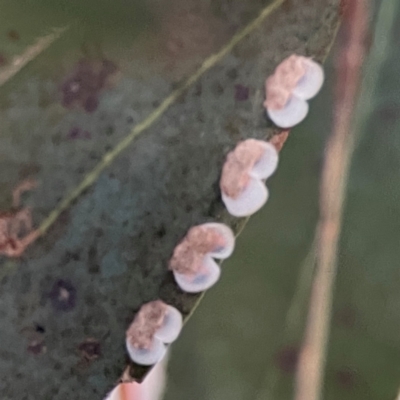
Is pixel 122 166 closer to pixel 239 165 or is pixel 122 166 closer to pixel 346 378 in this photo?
pixel 239 165

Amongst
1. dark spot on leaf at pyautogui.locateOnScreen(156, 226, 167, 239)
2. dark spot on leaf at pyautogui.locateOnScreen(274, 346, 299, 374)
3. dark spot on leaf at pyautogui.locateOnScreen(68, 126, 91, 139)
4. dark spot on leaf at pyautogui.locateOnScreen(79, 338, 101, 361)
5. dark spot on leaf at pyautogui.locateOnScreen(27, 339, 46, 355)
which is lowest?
dark spot on leaf at pyautogui.locateOnScreen(27, 339, 46, 355)

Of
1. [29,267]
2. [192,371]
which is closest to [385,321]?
[192,371]

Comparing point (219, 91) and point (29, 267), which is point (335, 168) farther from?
point (29, 267)

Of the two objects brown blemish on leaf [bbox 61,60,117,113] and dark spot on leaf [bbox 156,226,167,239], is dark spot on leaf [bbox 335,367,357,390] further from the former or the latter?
brown blemish on leaf [bbox 61,60,117,113]

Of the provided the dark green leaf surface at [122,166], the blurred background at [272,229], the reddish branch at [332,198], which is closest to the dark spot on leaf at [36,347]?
the dark green leaf surface at [122,166]

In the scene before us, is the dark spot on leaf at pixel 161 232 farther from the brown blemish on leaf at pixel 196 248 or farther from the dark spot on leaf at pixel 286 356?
the dark spot on leaf at pixel 286 356

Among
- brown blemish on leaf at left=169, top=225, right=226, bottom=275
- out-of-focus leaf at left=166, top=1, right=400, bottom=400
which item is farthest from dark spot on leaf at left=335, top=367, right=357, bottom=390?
brown blemish on leaf at left=169, top=225, right=226, bottom=275

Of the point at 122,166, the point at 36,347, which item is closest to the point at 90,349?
the point at 36,347
